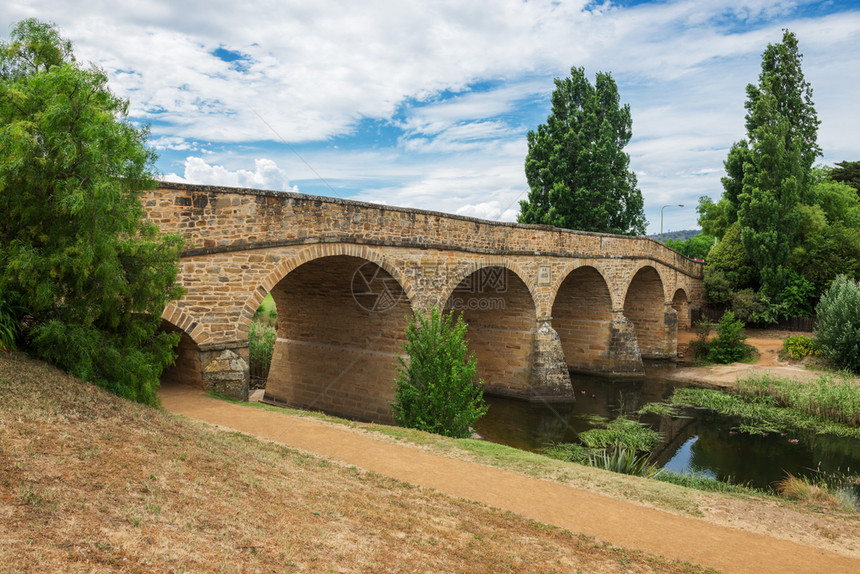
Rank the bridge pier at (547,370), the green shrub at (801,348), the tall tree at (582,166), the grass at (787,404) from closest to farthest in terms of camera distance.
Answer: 1. the grass at (787,404)
2. the bridge pier at (547,370)
3. the green shrub at (801,348)
4. the tall tree at (582,166)

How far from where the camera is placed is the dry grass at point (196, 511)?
337 centimetres

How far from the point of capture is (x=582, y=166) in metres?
29.0

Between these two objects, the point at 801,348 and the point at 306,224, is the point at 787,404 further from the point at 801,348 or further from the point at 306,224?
the point at 306,224

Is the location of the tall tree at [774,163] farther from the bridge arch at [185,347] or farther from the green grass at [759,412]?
the bridge arch at [185,347]

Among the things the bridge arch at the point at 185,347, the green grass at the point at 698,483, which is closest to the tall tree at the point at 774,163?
the green grass at the point at 698,483

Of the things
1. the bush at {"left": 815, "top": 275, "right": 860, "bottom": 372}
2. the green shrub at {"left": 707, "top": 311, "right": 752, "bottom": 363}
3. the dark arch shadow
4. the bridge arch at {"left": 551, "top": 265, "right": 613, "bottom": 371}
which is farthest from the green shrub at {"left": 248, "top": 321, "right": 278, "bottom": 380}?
the bush at {"left": 815, "top": 275, "right": 860, "bottom": 372}

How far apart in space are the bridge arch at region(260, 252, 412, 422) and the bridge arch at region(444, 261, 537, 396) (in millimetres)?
3706

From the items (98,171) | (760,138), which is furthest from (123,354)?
(760,138)

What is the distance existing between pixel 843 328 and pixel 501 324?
12.3 metres

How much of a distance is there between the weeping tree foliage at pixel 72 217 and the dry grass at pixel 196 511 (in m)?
0.62

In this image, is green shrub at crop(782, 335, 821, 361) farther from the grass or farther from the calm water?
the calm water

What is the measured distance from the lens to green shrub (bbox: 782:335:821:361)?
22.1 m

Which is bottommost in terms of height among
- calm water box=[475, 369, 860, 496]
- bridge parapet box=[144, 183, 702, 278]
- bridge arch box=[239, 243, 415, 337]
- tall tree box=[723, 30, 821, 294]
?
calm water box=[475, 369, 860, 496]

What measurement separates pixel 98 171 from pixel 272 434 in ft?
13.7
